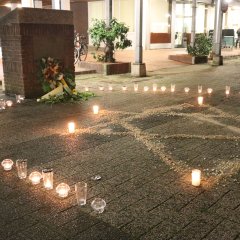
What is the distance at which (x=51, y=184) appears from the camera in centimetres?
421

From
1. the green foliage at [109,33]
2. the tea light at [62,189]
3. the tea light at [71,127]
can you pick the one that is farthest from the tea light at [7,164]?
the green foliage at [109,33]

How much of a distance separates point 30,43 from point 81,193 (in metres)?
6.34

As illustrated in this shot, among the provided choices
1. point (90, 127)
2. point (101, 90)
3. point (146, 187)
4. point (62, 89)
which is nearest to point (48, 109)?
point (62, 89)

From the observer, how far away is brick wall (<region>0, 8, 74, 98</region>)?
9102mm

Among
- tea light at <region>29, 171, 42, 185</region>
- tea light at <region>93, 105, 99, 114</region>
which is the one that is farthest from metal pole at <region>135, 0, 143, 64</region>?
tea light at <region>29, 171, 42, 185</region>

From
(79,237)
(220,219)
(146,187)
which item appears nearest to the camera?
(79,237)

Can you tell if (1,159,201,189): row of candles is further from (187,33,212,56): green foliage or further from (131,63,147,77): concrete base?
(187,33,212,56): green foliage

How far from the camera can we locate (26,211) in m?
3.71

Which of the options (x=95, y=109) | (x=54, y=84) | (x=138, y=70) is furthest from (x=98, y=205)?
(x=138, y=70)

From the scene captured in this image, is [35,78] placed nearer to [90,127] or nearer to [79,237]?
[90,127]

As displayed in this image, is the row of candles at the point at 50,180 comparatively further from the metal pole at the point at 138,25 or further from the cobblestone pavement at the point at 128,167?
the metal pole at the point at 138,25

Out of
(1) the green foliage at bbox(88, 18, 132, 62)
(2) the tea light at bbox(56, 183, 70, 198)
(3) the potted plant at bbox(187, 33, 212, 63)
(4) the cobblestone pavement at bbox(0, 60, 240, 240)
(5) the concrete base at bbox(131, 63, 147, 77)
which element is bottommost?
(4) the cobblestone pavement at bbox(0, 60, 240, 240)

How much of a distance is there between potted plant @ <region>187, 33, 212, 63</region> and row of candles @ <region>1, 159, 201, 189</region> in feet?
52.7

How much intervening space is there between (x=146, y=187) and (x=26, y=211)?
1.40 meters
